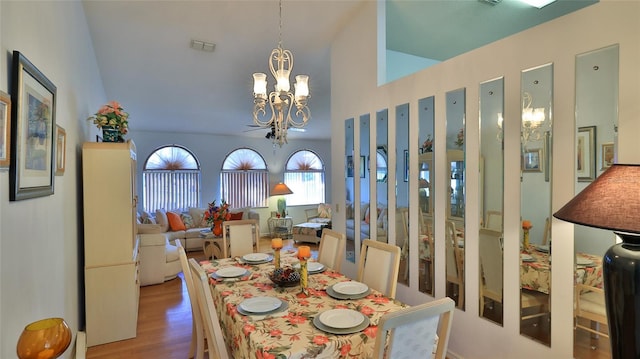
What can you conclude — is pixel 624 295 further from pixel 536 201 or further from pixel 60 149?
pixel 60 149

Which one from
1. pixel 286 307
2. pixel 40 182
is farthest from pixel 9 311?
pixel 286 307

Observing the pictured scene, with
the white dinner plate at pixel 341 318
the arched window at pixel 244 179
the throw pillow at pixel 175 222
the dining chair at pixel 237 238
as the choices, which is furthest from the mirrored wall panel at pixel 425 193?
the arched window at pixel 244 179

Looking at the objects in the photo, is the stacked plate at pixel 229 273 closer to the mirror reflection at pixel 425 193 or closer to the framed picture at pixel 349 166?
the mirror reflection at pixel 425 193

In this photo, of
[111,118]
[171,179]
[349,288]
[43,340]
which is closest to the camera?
[43,340]

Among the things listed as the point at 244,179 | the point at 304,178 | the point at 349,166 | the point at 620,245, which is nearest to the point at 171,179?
the point at 244,179

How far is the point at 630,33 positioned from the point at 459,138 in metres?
1.09

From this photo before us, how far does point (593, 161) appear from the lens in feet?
5.77

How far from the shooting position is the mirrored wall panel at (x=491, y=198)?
222cm

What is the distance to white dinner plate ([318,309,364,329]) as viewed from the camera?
1.57 meters

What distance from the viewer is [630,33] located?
1.59 m

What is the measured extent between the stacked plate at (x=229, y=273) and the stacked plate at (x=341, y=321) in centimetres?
92

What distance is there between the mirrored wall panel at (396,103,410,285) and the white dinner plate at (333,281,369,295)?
3.35 ft

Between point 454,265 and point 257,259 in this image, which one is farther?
point 257,259

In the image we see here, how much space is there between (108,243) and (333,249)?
6.75 feet
